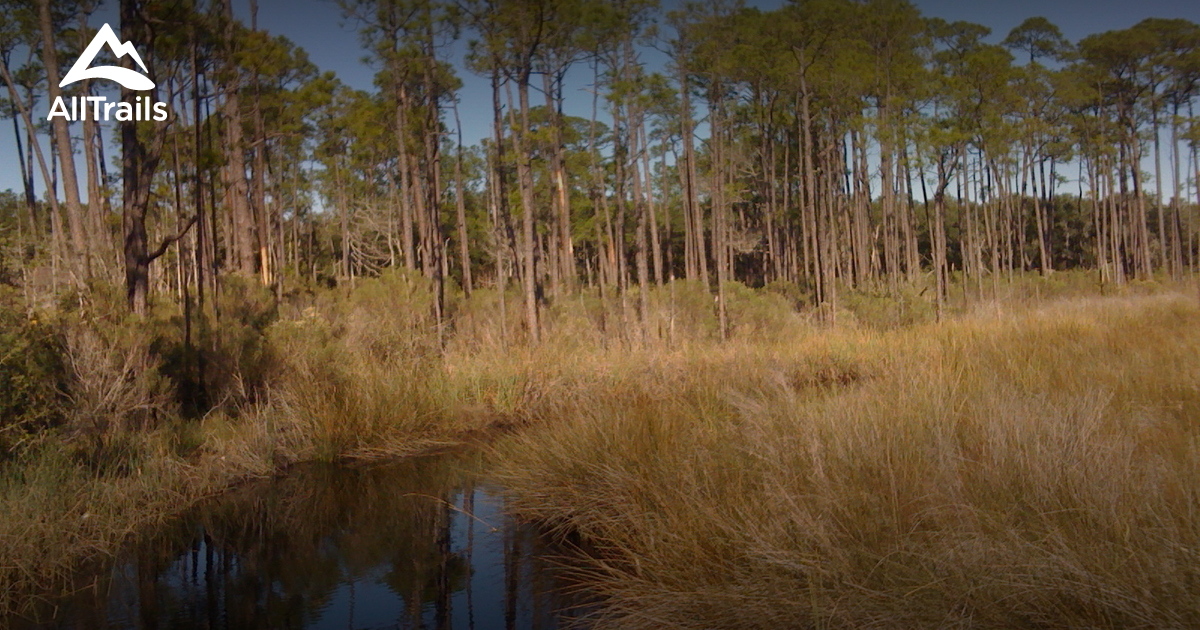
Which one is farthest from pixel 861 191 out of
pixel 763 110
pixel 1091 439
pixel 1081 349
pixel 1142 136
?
pixel 1091 439

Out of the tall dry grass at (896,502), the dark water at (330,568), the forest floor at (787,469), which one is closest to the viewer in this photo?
the tall dry grass at (896,502)

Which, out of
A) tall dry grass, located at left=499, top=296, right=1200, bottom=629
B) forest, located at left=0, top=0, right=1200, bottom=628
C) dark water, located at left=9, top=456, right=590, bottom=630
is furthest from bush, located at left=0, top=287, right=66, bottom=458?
tall dry grass, located at left=499, top=296, right=1200, bottom=629

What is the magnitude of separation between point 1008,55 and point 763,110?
7738 mm

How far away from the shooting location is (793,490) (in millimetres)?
4383

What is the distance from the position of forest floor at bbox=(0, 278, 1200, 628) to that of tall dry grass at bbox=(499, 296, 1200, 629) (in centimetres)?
2

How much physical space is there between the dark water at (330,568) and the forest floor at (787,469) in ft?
1.01

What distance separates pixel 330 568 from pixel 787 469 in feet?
11.4

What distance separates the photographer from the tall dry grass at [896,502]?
10.5 feet

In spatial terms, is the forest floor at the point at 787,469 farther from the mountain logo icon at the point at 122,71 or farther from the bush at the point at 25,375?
the mountain logo icon at the point at 122,71

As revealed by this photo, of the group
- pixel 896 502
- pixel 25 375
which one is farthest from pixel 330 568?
pixel 896 502

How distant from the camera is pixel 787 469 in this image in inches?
178

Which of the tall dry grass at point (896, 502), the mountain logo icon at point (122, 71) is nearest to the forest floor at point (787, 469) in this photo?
the tall dry grass at point (896, 502)

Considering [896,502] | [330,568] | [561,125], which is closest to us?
[896,502]

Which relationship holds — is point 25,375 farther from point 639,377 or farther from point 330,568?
point 639,377
